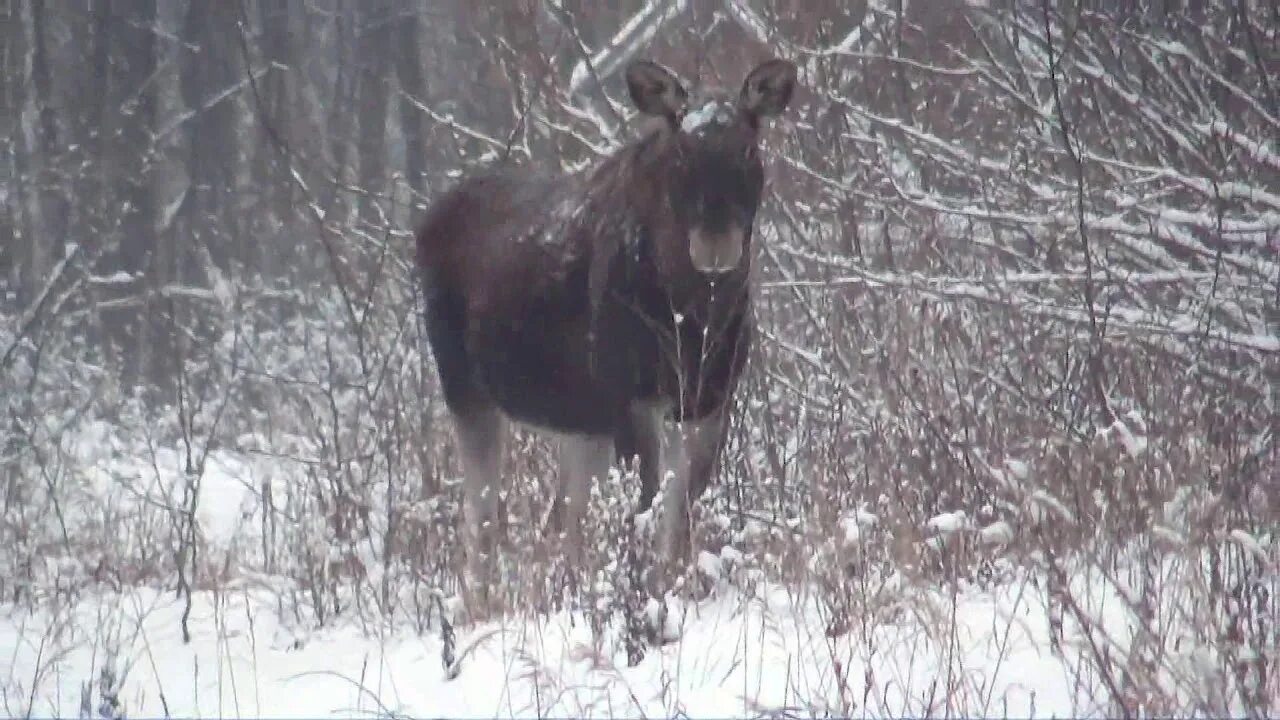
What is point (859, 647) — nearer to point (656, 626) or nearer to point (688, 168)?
point (656, 626)

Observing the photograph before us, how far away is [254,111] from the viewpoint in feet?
69.5

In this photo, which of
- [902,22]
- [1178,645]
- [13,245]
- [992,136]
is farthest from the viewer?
[13,245]

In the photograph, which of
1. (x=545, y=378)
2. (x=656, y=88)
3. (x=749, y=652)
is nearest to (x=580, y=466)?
(x=545, y=378)

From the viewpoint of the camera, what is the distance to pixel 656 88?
6090 mm

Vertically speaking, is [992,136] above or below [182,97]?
below

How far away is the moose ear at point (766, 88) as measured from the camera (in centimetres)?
608

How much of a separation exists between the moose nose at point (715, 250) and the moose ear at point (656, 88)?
61 centimetres

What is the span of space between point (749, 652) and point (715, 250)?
180 cm

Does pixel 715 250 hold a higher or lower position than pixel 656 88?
lower

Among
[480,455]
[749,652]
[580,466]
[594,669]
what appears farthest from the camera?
[480,455]

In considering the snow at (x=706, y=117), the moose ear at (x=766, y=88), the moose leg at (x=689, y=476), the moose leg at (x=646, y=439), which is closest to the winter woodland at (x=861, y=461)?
the moose leg at (x=689, y=476)

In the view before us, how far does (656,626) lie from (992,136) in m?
6.12

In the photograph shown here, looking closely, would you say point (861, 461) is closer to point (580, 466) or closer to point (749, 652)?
point (580, 466)

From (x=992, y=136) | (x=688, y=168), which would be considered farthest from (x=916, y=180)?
(x=688, y=168)
